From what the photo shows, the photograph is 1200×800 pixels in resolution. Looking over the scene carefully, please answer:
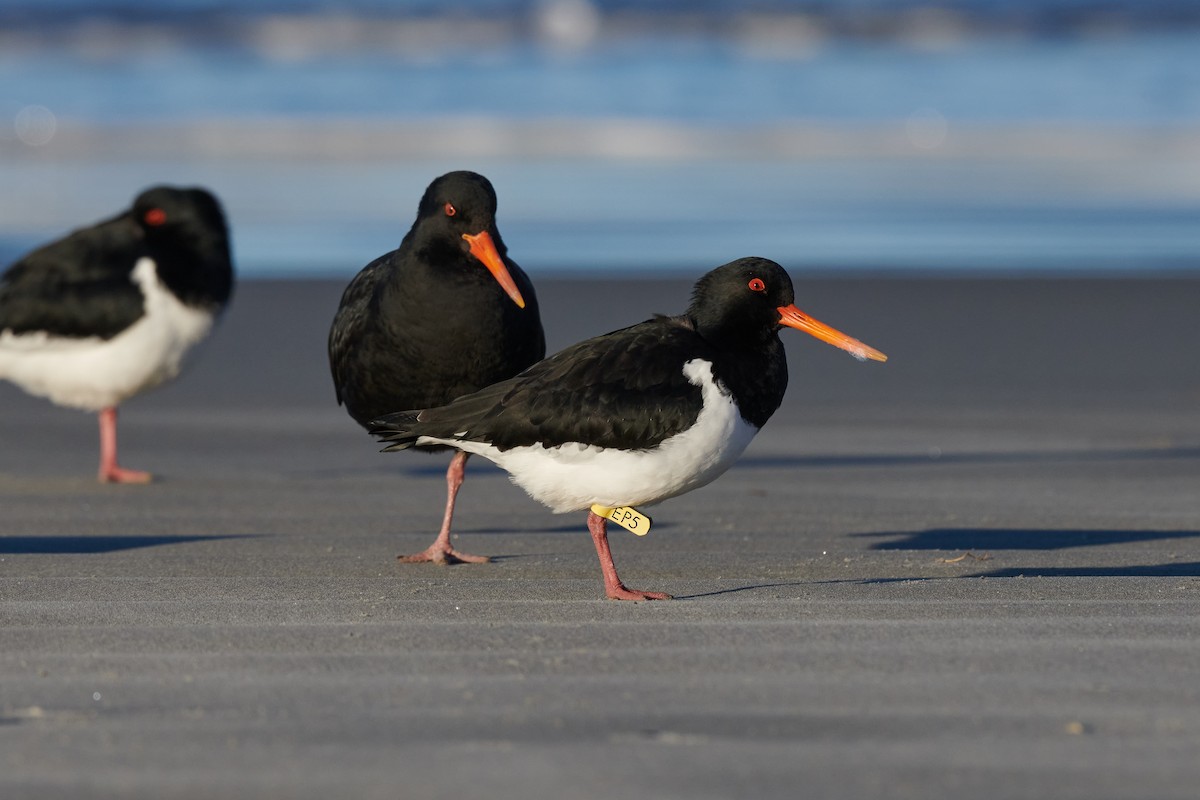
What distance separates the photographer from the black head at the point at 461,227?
599 centimetres

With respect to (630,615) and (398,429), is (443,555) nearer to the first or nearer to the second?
(398,429)

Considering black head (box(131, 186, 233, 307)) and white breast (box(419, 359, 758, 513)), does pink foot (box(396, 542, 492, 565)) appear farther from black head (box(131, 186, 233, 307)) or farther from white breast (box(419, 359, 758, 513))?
black head (box(131, 186, 233, 307))

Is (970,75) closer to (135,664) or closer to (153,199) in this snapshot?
(153,199)

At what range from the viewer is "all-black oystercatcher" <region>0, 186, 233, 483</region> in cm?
815

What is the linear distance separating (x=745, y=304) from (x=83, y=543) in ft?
8.10

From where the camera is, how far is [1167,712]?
3605mm

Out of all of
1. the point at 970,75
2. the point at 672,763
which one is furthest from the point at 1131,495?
the point at 970,75

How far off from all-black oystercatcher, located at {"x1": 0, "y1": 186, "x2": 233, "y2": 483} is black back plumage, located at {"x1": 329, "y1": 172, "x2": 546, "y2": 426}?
2281 millimetres

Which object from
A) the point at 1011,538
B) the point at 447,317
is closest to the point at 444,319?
the point at 447,317

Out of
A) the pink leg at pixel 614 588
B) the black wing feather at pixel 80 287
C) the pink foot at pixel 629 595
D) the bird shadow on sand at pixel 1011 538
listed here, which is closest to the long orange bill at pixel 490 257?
the pink leg at pixel 614 588

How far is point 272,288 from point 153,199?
4.21 m

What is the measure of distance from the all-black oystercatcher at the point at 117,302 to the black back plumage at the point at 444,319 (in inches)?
89.8

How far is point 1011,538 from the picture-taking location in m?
6.21

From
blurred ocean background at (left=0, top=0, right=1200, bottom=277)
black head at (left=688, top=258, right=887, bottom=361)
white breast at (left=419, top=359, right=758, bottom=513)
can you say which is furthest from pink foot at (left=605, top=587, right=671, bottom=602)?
blurred ocean background at (left=0, top=0, right=1200, bottom=277)
